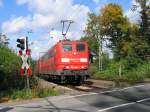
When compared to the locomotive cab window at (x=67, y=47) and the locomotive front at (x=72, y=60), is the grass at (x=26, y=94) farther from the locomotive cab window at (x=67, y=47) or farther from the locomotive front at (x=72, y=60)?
the locomotive cab window at (x=67, y=47)

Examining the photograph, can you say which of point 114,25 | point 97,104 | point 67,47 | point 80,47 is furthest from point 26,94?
point 114,25

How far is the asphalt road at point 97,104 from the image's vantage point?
16.9 meters

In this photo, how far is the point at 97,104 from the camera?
18469 millimetres

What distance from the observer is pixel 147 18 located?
5184 centimetres

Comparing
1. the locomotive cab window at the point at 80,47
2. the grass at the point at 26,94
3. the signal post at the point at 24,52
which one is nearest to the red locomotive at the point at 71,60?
the locomotive cab window at the point at 80,47

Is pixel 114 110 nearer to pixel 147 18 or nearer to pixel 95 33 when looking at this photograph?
pixel 147 18

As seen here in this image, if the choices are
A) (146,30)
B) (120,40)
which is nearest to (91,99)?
(146,30)

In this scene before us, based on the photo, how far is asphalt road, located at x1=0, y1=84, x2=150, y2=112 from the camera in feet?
55.3

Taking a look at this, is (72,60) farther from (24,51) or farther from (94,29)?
(94,29)

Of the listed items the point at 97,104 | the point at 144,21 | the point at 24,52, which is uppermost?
the point at 144,21

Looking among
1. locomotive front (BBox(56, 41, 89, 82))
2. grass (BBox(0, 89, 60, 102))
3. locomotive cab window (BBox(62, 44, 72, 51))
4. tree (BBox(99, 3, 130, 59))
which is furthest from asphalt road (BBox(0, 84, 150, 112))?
tree (BBox(99, 3, 130, 59))

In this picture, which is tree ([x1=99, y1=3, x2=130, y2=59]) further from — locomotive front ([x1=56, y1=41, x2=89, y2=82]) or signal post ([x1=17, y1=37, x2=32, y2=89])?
signal post ([x1=17, y1=37, x2=32, y2=89])

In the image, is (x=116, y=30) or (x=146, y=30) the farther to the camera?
(x=116, y=30)

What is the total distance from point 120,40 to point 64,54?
32.3m
